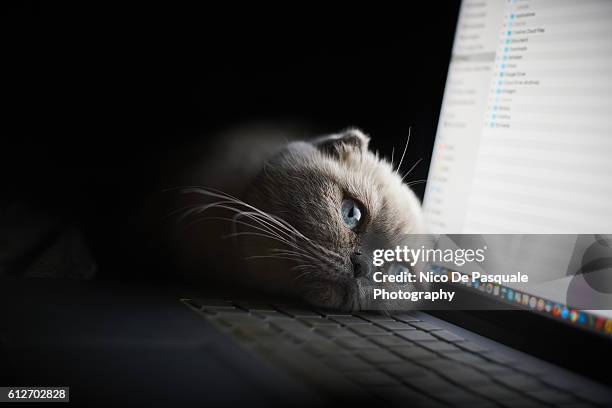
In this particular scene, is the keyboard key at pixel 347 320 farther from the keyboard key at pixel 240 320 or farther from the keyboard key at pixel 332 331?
the keyboard key at pixel 240 320

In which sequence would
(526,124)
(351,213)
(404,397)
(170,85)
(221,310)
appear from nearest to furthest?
1. (404,397)
2. (221,310)
3. (526,124)
4. (351,213)
5. (170,85)

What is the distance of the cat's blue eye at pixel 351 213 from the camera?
1.01m

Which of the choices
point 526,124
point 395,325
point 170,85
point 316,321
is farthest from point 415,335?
point 170,85

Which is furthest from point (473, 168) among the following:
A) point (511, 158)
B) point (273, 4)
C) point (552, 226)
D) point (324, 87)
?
point (273, 4)

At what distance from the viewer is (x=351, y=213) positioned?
1027 millimetres

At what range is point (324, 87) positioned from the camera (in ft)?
5.04

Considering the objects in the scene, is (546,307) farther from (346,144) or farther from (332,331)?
(346,144)

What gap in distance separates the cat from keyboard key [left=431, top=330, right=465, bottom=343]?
5.4 inches

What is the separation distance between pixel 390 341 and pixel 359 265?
210 mm

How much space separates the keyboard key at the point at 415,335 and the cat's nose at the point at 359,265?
0.48 ft

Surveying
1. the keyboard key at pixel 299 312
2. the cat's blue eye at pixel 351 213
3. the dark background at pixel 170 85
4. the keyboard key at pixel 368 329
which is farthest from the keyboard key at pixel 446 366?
the dark background at pixel 170 85

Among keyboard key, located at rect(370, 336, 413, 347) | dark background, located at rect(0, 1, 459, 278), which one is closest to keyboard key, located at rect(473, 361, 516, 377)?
keyboard key, located at rect(370, 336, 413, 347)

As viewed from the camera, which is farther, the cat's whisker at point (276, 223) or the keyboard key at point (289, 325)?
the cat's whisker at point (276, 223)

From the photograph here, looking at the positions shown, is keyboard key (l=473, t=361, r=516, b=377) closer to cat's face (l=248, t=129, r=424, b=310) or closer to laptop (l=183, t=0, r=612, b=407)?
laptop (l=183, t=0, r=612, b=407)
